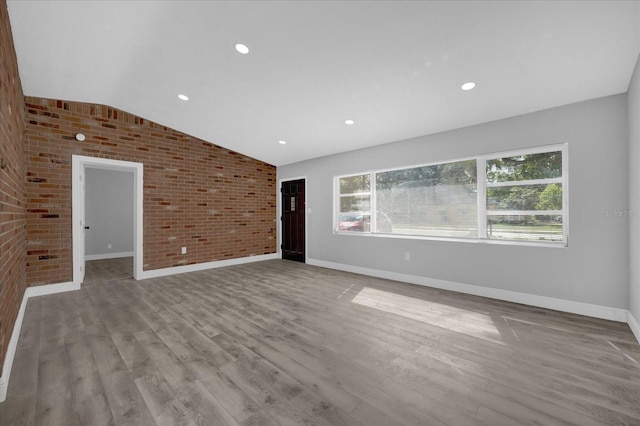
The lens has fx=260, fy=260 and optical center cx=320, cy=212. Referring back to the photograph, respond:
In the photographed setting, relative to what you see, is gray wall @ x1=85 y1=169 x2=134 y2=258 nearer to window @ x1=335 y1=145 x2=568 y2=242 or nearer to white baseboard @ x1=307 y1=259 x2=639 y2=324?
window @ x1=335 y1=145 x2=568 y2=242

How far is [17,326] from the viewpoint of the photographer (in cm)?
255

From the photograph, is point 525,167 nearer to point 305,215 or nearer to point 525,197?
point 525,197

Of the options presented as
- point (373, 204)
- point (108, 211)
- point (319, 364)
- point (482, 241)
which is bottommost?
point (319, 364)

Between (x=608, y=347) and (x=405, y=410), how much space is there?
7.02 ft

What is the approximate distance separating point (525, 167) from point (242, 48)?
3765 millimetres

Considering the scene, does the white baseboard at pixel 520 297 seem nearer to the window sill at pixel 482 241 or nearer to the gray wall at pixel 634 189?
the gray wall at pixel 634 189

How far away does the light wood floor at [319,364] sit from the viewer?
1.54 m

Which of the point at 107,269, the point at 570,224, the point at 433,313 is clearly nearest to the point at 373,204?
the point at 433,313

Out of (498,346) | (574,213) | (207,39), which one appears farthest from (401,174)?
(207,39)

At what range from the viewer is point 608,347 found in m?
2.27

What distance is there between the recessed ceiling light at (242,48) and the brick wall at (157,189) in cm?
312

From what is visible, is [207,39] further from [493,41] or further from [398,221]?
[398,221]

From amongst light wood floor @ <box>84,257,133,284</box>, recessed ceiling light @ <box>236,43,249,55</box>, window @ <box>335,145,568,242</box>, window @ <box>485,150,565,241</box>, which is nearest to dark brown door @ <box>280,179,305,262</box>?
window @ <box>335,145,568,242</box>

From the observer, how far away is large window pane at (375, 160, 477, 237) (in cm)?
391
